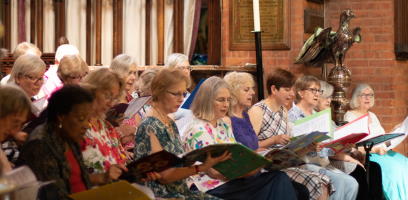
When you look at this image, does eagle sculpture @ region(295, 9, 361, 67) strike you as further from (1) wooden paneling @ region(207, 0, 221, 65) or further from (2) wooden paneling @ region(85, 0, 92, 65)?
(2) wooden paneling @ region(85, 0, 92, 65)

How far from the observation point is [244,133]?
18.1 feet

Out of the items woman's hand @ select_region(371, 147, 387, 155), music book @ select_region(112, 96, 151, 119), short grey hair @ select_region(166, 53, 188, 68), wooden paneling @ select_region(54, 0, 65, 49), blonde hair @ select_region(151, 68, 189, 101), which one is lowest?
woman's hand @ select_region(371, 147, 387, 155)

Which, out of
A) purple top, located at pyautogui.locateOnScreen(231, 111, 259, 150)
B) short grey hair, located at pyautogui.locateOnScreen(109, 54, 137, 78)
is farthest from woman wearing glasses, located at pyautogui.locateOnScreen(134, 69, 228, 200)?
short grey hair, located at pyautogui.locateOnScreen(109, 54, 137, 78)

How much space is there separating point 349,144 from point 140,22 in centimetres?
282

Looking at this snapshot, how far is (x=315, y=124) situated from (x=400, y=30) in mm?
3751

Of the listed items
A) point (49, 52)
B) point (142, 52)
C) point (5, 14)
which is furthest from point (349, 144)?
point (5, 14)

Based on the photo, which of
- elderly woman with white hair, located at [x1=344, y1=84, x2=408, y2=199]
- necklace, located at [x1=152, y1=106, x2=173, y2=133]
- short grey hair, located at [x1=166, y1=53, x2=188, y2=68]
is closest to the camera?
necklace, located at [x1=152, y1=106, x2=173, y2=133]

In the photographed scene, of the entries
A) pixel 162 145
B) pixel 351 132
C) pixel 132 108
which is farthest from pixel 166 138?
pixel 351 132

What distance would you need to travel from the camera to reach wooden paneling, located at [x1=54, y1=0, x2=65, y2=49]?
7.98 m

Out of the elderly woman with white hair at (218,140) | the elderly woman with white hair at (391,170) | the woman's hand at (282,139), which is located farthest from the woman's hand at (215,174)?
the elderly woman with white hair at (391,170)

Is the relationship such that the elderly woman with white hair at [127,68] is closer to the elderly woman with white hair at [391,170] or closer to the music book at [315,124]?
the music book at [315,124]

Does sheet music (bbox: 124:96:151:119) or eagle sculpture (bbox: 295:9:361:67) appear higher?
eagle sculpture (bbox: 295:9:361:67)

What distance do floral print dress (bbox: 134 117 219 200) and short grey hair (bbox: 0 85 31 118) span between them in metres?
1.06

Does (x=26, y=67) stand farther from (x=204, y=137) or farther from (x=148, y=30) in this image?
(x=148, y=30)
